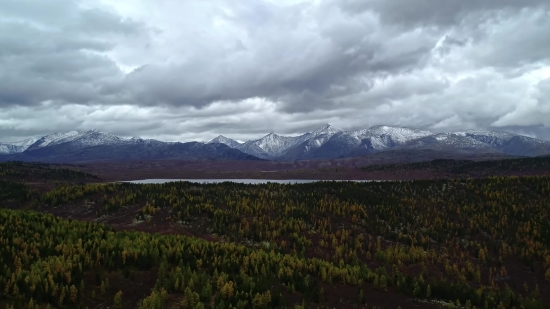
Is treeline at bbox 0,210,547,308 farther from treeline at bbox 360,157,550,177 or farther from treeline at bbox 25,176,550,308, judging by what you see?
treeline at bbox 360,157,550,177

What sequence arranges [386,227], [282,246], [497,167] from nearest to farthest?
[282,246] < [386,227] < [497,167]

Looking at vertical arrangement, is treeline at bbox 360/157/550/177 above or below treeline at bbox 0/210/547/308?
above

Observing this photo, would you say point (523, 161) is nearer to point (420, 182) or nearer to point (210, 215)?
point (420, 182)

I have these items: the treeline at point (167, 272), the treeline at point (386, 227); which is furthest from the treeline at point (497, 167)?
the treeline at point (167, 272)

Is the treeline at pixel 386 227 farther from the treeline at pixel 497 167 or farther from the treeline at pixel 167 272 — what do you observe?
the treeline at pixel 497 167

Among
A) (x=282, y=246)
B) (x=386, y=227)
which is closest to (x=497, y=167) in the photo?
(x=386, y=227)

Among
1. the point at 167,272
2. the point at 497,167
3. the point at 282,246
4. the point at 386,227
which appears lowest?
the point at 282,246

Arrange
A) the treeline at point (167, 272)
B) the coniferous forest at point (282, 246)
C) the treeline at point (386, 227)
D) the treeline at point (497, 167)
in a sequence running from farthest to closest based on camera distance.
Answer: the treeline at point (497, 167)
the treeline at point (386, 227)
the coniferous forest at point (282, 246)
the treeline at point (167, 272)

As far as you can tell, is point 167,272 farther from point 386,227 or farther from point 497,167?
point 497,167

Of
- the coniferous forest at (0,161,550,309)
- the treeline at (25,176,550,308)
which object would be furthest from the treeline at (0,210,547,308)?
the treeline at (25,176,550,308)
